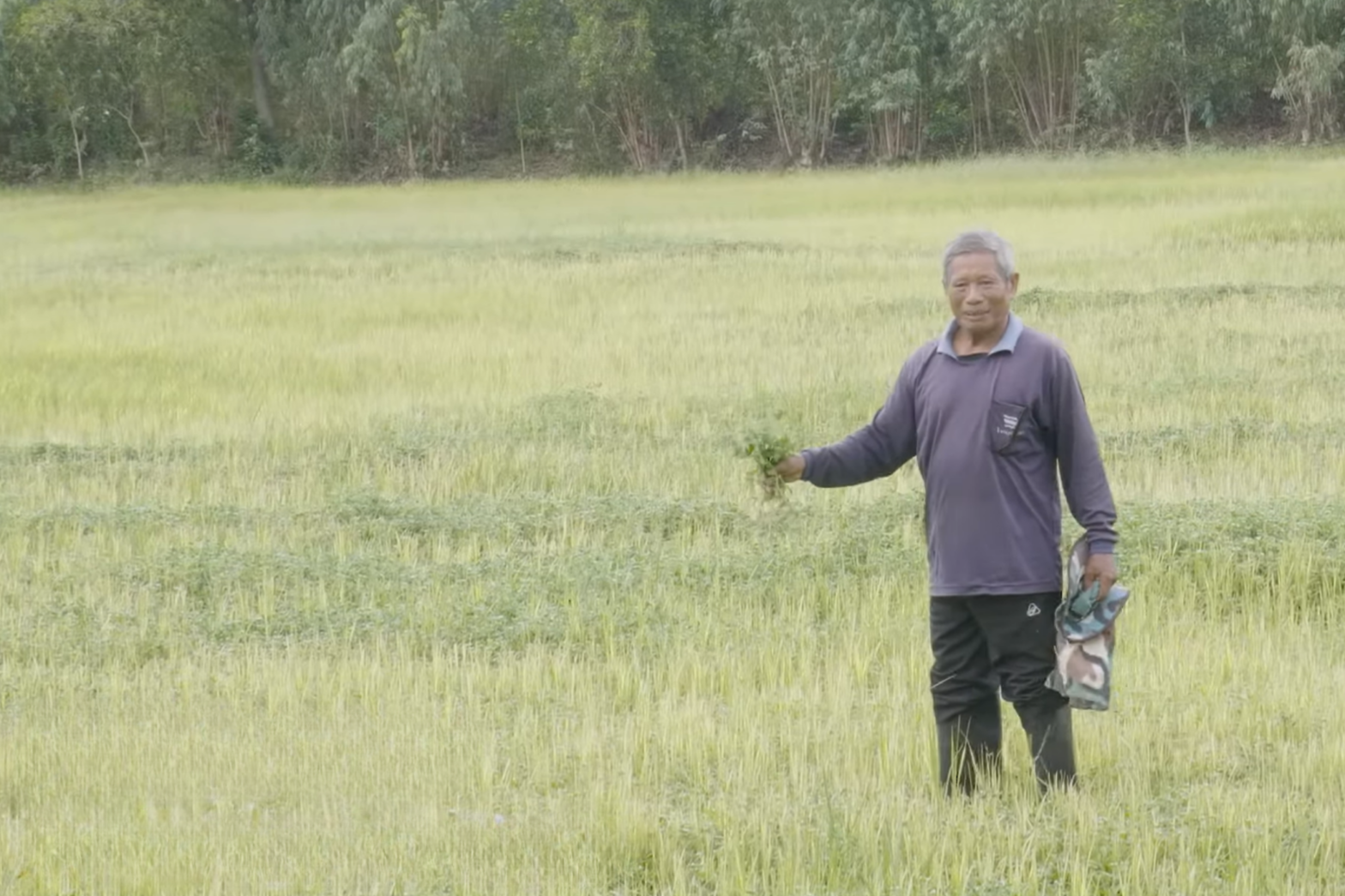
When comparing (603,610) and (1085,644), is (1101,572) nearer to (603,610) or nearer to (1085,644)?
(1085,644)

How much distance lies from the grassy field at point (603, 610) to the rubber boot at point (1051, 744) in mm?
85

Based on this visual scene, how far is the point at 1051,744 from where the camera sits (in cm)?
484

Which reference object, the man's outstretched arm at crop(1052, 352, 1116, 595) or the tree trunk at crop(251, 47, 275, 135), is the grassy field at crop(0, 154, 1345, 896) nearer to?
the man's outstretched arm at crop(1052, 352, 1116, 595)

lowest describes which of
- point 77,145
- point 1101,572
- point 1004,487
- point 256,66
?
point 1101,572

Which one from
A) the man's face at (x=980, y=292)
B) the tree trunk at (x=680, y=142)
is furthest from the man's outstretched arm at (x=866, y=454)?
the tree trunk at (x=680, y=142)

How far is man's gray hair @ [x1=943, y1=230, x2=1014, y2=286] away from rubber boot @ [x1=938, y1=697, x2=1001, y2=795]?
1.19 meters

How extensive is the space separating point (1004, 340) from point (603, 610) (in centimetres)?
308

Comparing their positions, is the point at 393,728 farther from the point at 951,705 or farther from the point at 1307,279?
the point at 1307,279

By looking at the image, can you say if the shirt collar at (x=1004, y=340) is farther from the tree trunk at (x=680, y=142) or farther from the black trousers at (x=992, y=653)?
the tree trunk at (x=680, y=142)

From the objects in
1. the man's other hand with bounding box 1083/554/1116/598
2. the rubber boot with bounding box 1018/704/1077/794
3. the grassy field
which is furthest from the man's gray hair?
the rubber boot with bounding box 1018/704/1077/794

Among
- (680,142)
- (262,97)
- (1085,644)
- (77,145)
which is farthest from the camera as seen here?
(262,97)

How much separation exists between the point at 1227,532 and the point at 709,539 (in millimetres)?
2465

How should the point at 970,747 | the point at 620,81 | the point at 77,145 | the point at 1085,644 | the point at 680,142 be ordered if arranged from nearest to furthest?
the point at 1085,644 → the point at 970,747 → the point at 620,81 → the point at 680,142 → the point at 77,145

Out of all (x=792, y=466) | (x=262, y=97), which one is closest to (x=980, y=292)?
(x=792, y=466)
